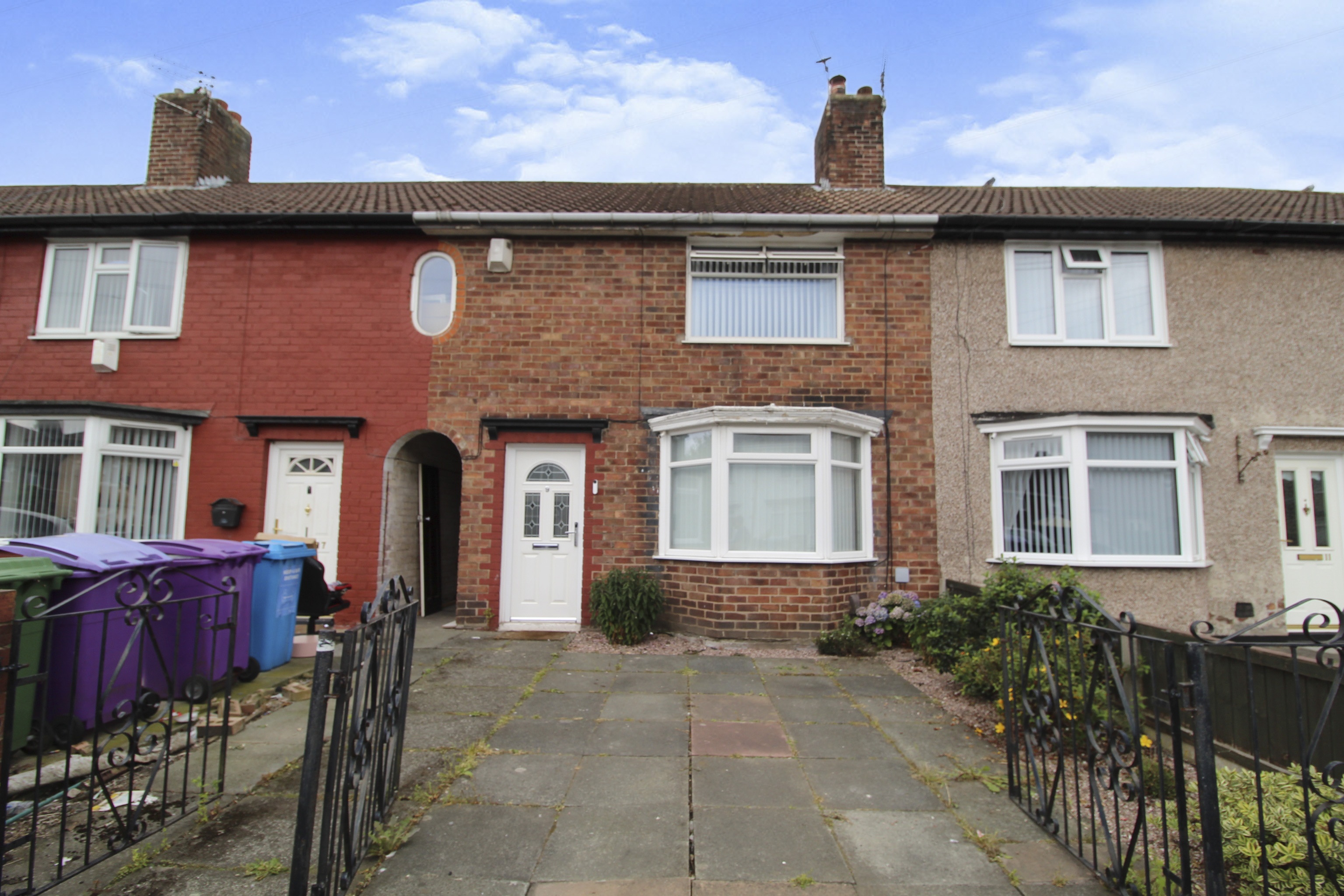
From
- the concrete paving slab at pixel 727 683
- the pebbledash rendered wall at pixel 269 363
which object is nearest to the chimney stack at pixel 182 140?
the pebbledash rendered wall at pixel 269 363

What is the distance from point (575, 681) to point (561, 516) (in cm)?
274

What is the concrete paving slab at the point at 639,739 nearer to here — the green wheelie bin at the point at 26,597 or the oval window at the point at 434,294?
the green wheelie bin at the point at 26,597

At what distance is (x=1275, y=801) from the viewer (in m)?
2.94

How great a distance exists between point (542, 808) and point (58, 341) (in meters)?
9.22

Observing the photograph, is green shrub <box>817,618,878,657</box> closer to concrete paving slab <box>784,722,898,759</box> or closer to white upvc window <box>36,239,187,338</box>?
concrete paving slab <box>784,722,898,759</box>

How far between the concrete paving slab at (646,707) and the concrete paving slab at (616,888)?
2.05 metres

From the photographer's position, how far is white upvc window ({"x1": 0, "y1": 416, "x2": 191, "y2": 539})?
24.8 feet

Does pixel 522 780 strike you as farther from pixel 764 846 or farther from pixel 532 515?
pixel 532 515

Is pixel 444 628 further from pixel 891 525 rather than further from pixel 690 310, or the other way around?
pixel 891 525

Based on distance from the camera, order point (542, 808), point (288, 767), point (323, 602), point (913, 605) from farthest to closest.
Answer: point (913, 605) < point (323, 602) < point (288, 767) < point (542, 808)

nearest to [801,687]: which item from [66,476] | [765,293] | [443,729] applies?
[443,729]

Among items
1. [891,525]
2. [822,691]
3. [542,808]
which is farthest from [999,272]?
[542,808]

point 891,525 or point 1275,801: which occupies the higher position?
point 891,525

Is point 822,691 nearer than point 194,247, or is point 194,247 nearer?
point 822,691
